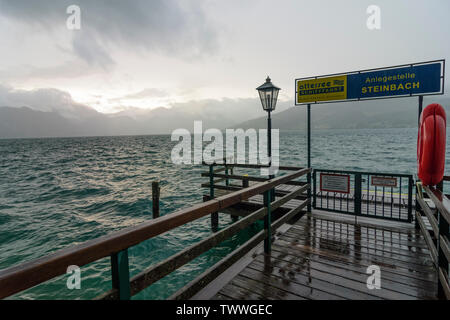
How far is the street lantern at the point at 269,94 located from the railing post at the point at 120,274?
6.29 metres

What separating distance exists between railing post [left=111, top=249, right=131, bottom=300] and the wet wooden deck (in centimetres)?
166

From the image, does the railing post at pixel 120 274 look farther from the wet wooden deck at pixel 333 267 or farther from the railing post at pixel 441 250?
the railing post at pixel 441 250

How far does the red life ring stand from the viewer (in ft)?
13.3

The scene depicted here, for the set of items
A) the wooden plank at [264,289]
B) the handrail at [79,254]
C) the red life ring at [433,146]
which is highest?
the red life ring at [433,146]

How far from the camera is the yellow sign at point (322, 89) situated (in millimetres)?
7074

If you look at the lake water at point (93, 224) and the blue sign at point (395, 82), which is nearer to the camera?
the blue sign at point (395, 82)

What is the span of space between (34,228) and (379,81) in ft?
57.6

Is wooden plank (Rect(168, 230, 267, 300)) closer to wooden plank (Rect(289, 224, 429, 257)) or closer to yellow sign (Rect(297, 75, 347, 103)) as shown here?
wooden plank (Rect(289, 224, 429, 257))

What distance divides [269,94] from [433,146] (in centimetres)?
438

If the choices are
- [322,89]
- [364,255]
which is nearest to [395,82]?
[322,89]

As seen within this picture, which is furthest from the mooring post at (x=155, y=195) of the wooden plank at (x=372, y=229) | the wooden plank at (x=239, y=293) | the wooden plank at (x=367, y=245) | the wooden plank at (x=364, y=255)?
the wooden plank at (x=239, y=293)

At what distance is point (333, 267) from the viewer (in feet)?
14.3

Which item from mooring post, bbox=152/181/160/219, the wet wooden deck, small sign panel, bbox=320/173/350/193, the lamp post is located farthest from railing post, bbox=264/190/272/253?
mooring post, bbox=152/181/160/219

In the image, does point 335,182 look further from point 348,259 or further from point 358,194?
point 348,259
